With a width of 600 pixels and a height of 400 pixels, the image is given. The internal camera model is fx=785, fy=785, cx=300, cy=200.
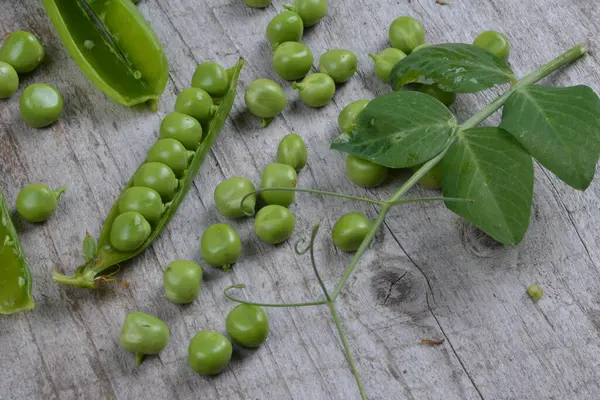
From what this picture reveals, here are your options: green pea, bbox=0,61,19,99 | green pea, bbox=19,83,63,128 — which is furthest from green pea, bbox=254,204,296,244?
green pea, bbox=0,61,19,99

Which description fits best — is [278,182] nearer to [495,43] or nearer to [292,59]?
[292,59]

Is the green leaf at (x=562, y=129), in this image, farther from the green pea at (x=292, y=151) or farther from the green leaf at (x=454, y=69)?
the green pea at (x=292, y=151)

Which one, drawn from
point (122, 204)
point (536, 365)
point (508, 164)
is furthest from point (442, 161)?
point (122, 204)

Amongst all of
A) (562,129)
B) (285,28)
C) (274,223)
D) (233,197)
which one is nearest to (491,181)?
(562,129)

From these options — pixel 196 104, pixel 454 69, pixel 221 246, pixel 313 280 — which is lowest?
pixel 313 280

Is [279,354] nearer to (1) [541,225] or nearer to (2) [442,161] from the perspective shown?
(2) [442,161]

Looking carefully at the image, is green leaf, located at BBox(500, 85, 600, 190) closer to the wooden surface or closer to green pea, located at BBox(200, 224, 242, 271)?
the wooden surface
